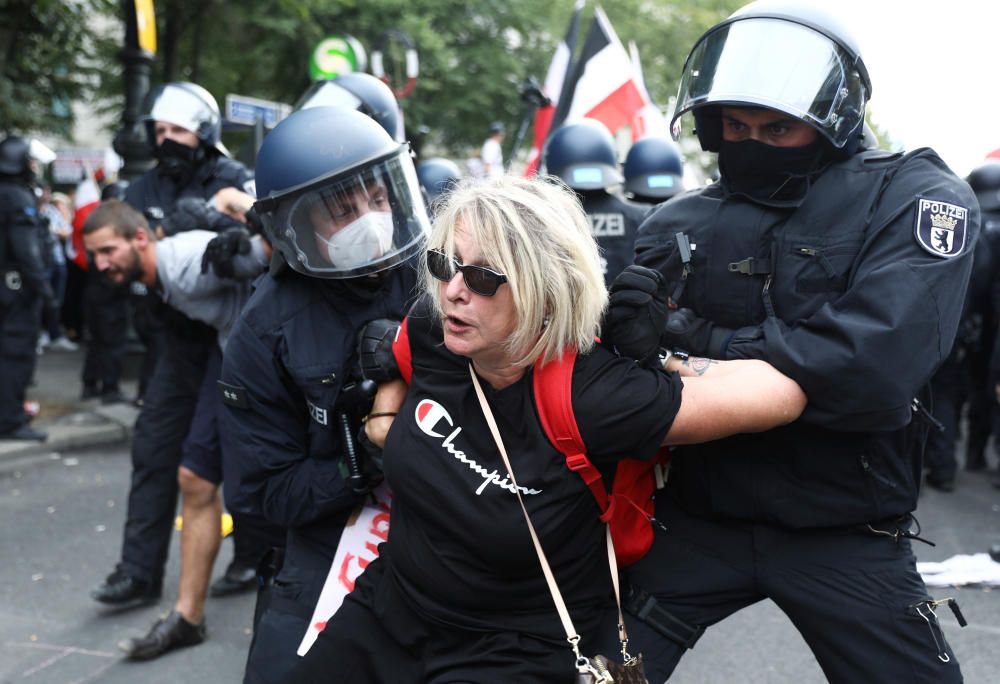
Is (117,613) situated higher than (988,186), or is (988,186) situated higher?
(988,186)

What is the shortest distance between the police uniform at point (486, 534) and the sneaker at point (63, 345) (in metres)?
12.5

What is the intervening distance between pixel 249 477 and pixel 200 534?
1800 mm

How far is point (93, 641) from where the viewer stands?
435 centimetres

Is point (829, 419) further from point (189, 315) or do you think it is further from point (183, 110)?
point (183, 110)

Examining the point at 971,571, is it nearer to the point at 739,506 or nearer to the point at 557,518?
the point at 739,506

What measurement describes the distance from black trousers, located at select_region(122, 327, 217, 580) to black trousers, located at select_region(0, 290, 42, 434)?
3.69 metres

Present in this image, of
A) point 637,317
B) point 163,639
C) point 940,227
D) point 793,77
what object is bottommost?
point 163,639

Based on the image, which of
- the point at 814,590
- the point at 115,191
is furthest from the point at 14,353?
the point at 814,590

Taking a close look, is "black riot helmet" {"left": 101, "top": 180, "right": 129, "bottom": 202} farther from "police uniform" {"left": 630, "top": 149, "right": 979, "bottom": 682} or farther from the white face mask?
"police uniform" {"left": 630, "top": 149, "right": 979, "bottom": 682}

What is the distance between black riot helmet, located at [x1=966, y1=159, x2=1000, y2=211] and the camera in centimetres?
716

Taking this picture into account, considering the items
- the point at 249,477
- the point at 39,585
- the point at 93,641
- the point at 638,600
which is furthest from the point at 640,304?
the point at 39,585

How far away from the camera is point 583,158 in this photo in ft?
19.3

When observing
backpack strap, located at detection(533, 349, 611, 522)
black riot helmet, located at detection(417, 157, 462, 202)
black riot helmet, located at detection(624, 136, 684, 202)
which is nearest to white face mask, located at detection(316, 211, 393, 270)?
backpack strap, located at detection(533, 349, 611, 522)

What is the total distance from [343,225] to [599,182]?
3261mm
